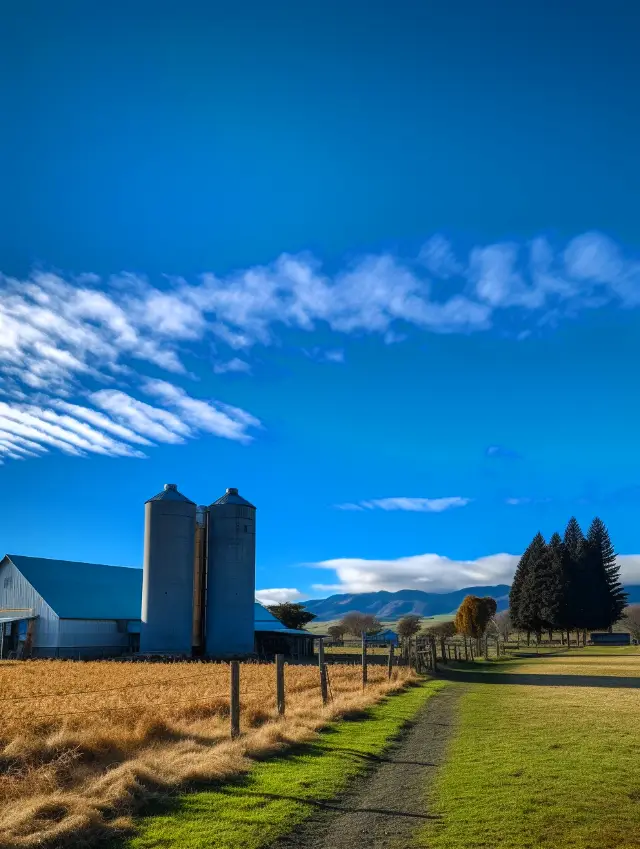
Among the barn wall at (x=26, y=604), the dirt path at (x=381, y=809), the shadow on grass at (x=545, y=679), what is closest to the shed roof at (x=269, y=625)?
the barn wall at (x=26, y=604)

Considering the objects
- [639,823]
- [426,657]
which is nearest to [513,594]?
[426,657]

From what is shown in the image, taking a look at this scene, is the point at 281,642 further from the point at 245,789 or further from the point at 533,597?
the point at 245,789

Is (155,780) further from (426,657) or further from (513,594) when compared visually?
(513,594)

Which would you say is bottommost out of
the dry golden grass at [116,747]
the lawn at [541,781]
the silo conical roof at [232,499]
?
the lawn at [541,781]

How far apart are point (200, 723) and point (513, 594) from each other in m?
83.8

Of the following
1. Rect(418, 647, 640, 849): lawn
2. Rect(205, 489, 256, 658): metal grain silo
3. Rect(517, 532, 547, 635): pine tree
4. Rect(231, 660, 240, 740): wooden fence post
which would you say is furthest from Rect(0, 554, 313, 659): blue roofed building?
Rect(231, 660, 240, 740): wooden fence post

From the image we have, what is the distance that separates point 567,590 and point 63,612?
5425 centimetres

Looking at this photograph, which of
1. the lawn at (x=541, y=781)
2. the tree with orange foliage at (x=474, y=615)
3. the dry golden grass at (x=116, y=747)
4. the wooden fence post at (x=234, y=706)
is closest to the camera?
the lawn at (x=541, y=781)

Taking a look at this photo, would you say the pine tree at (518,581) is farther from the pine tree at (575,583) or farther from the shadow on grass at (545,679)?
the shadow on grass at (545,679)

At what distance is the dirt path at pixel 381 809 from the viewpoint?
8.50 metres

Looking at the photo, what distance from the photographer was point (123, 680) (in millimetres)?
29750

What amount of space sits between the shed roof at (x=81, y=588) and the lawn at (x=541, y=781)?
42882 mm

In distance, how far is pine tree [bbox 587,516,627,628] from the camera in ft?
282

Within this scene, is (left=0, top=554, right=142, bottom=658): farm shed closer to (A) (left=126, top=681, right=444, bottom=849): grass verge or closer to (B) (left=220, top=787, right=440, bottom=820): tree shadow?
(A) (left=126, top=681, right=444, bottom=849): grass verge
